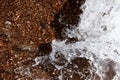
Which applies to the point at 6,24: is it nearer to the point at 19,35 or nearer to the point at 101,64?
the point at 19,35

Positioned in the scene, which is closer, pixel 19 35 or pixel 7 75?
pixel 7 75

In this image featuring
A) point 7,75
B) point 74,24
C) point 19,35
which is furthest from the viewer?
point 74,24

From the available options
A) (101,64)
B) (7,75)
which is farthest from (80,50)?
(7,75)

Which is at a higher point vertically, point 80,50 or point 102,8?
point 102,8

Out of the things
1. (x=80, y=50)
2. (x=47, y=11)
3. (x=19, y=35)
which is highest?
(x=47, y=11)

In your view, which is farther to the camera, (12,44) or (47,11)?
(47,11)

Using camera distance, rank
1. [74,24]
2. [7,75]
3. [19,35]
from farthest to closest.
Result: [74,24], [19,35], [7,75]

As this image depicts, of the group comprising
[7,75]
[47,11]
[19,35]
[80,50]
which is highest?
[47,11]

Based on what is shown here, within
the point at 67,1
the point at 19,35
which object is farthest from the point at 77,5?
the point at 19,35

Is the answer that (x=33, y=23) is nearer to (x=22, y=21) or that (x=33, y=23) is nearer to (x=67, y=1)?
(x=22, y=21)
